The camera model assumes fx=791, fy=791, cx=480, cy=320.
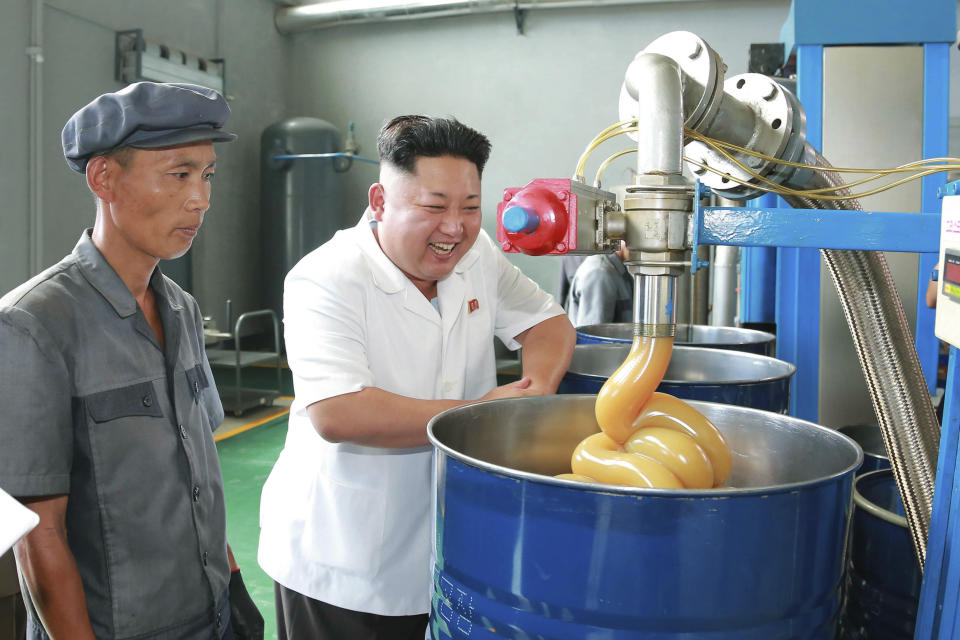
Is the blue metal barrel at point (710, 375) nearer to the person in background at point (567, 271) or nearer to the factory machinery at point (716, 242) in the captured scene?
the factory machinery at point (716, 242)

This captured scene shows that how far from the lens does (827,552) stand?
0.65 meters

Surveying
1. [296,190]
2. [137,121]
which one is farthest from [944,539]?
[296,190]

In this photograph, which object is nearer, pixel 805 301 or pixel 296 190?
pixel 805 301

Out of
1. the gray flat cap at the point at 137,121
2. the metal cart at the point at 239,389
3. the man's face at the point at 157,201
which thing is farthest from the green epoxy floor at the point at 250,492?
the gray flat cap at the point at 137,121

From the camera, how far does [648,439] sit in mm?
806

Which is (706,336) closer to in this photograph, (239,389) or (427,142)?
(427,142)

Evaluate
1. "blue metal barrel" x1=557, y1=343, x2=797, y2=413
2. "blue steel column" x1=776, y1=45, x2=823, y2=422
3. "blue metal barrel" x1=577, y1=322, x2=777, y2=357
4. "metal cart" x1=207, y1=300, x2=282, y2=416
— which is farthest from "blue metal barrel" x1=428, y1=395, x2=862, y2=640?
"metal cart" x1=207, y1=300, x2=282, y2=416

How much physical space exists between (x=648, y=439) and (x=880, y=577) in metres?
0.27

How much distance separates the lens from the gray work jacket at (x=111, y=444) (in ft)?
2.99

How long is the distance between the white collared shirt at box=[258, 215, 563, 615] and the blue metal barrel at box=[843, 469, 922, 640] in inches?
24.3

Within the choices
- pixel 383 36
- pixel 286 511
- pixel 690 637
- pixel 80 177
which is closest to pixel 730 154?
pixel 690 637

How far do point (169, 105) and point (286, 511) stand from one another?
643mm

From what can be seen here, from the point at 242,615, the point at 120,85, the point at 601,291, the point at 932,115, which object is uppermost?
the point at 120,85

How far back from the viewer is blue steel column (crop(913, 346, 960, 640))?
0.67 meters
